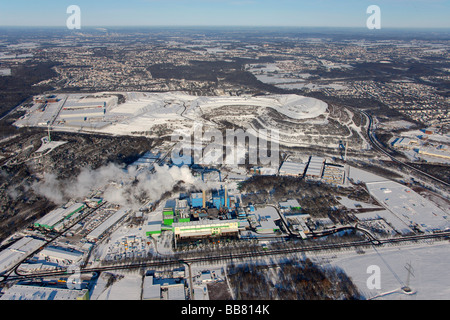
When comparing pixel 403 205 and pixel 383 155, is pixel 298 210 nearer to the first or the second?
pixel 403 205

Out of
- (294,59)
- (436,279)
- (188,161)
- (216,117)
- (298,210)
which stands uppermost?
(294,59)

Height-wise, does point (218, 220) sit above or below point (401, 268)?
above

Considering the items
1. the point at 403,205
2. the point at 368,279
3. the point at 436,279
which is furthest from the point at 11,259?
the point at 403,205

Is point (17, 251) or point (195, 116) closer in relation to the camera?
point (17, 251)

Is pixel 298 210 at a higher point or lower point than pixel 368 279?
higher

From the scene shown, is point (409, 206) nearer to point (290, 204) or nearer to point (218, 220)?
point (290, 204)

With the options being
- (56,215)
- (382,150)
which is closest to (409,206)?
(382,150)

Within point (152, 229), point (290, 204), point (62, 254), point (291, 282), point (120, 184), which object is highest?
point (120, 184)
